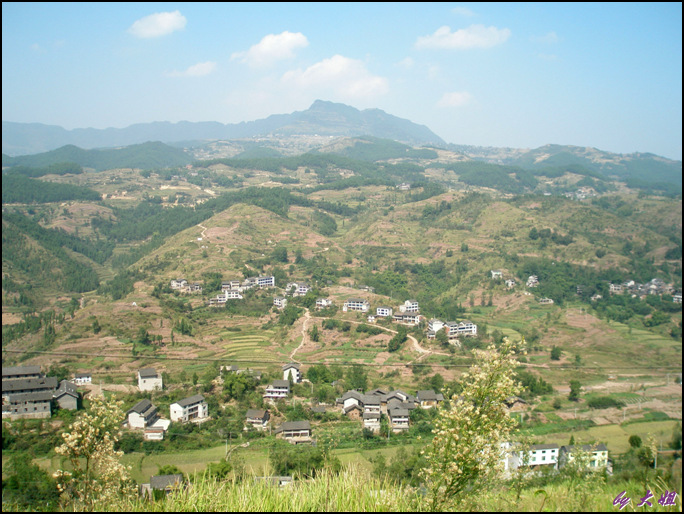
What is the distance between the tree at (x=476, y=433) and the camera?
3439 mm

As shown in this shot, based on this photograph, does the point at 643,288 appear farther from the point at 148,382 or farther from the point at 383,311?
the point at 148,382

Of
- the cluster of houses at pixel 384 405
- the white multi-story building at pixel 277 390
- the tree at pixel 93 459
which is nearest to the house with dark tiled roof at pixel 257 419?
the white multi-story building at pixel 277 390

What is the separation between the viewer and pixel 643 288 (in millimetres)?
29391

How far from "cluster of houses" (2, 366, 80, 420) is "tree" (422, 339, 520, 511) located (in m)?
15.7

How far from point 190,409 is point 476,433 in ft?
44.5

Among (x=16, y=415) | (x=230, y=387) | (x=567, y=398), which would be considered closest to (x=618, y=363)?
(x=567, y=398)

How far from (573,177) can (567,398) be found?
3249 inches

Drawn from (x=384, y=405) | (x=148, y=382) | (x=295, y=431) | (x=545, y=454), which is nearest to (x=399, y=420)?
(x=384, y=405)

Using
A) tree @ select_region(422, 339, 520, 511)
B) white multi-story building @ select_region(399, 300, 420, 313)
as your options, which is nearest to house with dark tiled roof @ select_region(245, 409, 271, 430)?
tree @ select_region(422, 339, 520, 511)

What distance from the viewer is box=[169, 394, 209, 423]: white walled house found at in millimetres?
14852

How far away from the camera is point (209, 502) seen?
3.22 metres

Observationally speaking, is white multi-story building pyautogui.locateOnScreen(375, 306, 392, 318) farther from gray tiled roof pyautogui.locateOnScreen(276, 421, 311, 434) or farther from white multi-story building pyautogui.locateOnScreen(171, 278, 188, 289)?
white multi-story building pyautogui.locateOnScreen(171, 278, 188, 289)

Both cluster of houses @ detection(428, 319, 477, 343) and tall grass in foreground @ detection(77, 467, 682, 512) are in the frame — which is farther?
cluster of houses @ detection(428, 319, 477, 343)

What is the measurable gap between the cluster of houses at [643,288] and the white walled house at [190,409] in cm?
2641
